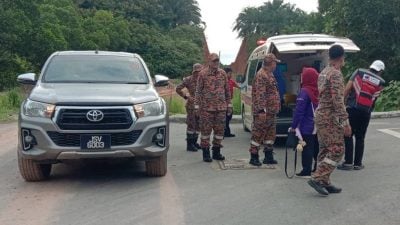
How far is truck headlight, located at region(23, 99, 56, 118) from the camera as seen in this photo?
7152 millimetres

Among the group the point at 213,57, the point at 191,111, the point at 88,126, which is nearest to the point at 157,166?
the point at 88,126

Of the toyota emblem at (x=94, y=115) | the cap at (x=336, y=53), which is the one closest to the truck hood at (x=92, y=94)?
the toyota emblem at (x=94, y=115)

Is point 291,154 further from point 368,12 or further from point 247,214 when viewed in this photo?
point 368,12

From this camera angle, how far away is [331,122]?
6809 millimetres

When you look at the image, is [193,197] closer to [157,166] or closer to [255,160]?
[157,166]

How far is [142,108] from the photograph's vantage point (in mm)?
7391

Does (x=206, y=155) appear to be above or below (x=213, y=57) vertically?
below

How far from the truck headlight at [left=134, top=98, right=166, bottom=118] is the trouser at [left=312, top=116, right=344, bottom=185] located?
2.09 meters

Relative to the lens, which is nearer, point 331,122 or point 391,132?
point 331,122

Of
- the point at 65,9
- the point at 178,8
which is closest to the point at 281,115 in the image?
the point at 65,9

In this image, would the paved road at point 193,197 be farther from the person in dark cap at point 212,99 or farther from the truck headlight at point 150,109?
the truck headlight at point 150,109

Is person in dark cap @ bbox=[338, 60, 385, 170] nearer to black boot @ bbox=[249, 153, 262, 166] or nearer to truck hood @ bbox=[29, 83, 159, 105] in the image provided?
black boot @ bbox=[249, 153, 262, 166]

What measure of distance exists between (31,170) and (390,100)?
15.4 meters

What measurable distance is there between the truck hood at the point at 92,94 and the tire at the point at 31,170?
0.85 m
